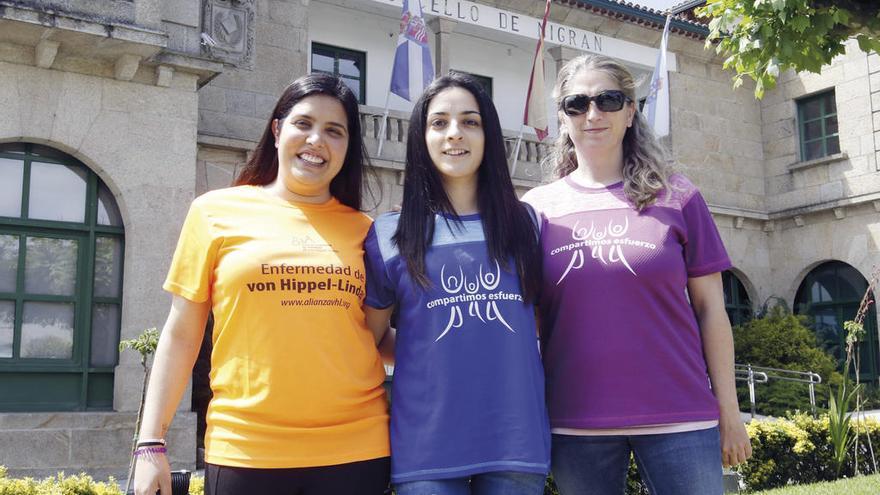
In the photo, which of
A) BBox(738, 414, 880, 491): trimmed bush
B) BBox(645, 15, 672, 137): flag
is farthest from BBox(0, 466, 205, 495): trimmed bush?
BBox(645, 15, 672, 137): flag

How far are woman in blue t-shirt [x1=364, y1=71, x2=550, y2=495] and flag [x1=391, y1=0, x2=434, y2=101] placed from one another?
10332 mm

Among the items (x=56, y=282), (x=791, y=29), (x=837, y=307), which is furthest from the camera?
(x=837, y=307)

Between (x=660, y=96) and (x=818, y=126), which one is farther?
(x=818, y=126)

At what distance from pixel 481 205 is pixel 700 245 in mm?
852

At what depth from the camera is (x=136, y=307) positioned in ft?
35.3

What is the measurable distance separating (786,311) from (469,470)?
17.9 m

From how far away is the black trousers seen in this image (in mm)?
2803

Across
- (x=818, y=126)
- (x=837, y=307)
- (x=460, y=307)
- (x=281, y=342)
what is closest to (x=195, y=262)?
(x=281, y=342)

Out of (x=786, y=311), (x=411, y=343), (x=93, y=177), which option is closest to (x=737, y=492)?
(x=411, y=343)

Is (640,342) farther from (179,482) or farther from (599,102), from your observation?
(179,482)

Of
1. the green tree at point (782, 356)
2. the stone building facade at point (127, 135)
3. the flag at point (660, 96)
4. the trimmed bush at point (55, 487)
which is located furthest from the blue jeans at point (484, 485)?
the flag at point (660, 96)

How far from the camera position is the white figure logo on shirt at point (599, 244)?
3158mm

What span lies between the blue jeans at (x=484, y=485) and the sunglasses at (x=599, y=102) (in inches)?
58.2

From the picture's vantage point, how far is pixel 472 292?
9.70ft
